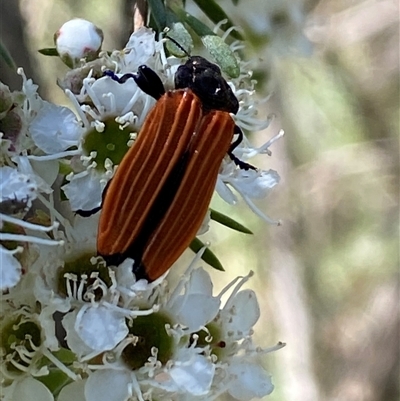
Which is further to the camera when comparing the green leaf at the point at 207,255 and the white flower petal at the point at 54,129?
the green leaf at the point at 207,255

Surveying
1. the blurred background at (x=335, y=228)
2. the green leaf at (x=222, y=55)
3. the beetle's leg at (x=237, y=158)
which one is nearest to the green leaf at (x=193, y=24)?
the green leaf at (x=222, y=55)

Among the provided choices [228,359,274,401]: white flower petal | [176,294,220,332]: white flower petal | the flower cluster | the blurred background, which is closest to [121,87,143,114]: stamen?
the flower cluster

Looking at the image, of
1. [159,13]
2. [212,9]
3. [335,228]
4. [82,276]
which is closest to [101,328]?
[82,276]

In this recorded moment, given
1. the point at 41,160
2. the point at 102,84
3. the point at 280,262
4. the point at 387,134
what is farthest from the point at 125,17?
the point at 387,134

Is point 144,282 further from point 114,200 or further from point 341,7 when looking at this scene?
point 341,7

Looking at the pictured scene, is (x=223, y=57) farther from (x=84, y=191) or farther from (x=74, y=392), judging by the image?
(x=74, y=392)

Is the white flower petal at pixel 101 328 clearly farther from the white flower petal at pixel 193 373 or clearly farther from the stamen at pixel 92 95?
the stamen at pixel 92 95

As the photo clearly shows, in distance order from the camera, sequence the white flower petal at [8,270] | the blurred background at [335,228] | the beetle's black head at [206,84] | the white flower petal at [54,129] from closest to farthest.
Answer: the white flower petal at [8,270]
the white flower petal at [54,129]
the beetle's black head at [206,84]
the blurred background at [335,228]
